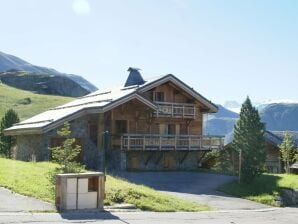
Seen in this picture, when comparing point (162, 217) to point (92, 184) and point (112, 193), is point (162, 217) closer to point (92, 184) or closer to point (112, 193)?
point (92, 184)

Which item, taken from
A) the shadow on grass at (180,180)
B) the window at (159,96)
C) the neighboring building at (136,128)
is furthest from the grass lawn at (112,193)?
the window at (159,96)

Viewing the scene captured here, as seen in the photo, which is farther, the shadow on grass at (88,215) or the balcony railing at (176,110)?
the balcony railing at (176,110)

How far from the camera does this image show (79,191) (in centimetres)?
2077

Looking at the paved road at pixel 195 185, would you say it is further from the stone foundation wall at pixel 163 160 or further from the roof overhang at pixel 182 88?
A: the roof overhang at pixel 182 88

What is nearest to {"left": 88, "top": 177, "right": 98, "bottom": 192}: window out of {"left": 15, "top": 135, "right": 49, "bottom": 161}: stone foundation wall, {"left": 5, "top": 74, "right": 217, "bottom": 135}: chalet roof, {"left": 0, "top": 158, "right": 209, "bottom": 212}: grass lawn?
{"left": 0, "top": 158, "right": 209, "bottom": 212}: grass lawn

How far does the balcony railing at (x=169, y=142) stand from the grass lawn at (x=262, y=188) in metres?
8.62

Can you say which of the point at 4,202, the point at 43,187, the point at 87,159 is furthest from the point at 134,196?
the point at 87,159

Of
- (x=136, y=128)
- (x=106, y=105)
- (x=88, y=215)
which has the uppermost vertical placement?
(x=106, y=105)

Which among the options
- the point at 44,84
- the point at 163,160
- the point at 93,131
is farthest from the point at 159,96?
the point at 44,84

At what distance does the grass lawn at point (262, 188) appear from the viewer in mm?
31469

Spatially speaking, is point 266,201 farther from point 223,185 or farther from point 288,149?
point 288,149

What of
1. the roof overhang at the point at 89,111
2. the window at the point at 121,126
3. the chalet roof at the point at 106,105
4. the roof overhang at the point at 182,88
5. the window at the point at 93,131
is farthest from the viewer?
the roof overhang at the point at 182,88

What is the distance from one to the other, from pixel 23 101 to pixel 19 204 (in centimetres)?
9798

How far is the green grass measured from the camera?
349 ft
